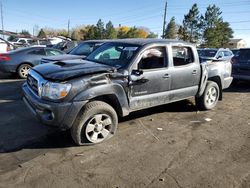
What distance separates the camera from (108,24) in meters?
72.9

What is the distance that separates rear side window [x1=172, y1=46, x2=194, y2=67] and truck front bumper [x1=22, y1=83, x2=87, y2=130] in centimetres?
245

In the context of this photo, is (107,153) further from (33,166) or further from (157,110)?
(157,110)

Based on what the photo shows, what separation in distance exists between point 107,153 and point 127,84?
129 centimetres

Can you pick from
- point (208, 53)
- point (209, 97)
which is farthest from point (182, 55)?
point (208, 53)

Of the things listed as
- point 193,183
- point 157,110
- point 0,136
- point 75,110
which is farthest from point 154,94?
point 0,136

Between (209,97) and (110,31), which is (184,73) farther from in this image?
(110,31)

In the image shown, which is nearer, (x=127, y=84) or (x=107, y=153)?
(x=107, y=153)

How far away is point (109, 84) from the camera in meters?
4.39

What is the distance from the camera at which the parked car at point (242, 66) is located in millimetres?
9977

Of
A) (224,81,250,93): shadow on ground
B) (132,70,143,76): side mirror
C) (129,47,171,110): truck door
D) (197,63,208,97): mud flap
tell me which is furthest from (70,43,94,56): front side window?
(224,81,250,93): shadow on ground

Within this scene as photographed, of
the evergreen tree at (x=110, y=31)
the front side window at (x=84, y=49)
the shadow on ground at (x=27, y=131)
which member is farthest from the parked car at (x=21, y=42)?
the evergreen tree at (x=110, y=31)

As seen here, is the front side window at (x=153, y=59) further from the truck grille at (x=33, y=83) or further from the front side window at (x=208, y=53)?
the front side window at (x=208, y=53)

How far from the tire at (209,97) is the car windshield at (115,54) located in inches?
97.0

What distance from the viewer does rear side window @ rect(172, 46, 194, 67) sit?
5.59 metres
